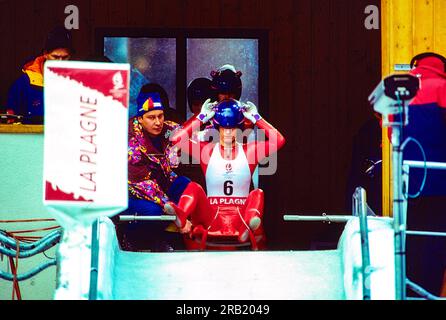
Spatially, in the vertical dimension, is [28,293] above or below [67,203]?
below

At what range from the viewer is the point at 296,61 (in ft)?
35.3

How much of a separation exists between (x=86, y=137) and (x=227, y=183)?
2.51 metres

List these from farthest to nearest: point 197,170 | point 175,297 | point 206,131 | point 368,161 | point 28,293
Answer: point 197,170 < point 368,161 < point 206,131 < point 28,293 < point 175,297

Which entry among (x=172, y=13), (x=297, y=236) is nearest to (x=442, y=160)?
(x=297, y=236)

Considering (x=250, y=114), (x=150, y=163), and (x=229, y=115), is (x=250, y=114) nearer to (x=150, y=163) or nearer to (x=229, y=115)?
(x=229, y=115)

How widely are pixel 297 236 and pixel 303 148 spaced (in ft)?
3.55

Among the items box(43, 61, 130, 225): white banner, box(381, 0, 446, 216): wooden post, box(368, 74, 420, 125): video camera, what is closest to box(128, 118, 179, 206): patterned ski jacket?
box(381, 0, 446, 216): wooden post

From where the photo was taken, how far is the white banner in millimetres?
4926

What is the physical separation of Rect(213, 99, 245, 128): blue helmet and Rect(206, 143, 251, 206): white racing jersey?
1.02 feet

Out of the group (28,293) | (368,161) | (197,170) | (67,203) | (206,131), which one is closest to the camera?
(67,203)

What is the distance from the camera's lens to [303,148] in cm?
1082

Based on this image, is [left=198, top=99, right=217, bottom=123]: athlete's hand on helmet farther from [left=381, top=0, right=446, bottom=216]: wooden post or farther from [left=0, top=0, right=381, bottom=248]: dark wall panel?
[left=0, top=0, right=381, bottom=248]: dark wall panel

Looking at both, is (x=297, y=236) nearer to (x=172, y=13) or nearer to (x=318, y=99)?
(x=318, y=99)

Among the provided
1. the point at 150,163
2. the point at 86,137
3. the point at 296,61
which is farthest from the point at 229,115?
the point at 296,61
